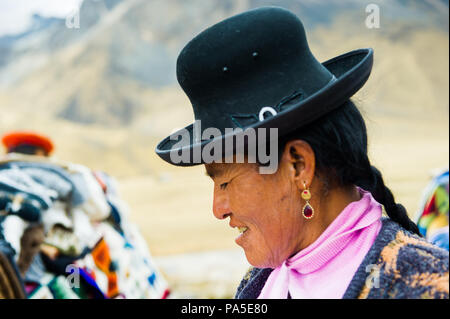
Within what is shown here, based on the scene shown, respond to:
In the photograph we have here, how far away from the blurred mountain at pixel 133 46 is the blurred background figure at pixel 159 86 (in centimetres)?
8

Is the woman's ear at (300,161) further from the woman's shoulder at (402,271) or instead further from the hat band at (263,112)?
the woman's shoulder at (402,271)

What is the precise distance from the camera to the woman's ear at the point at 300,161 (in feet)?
4.36

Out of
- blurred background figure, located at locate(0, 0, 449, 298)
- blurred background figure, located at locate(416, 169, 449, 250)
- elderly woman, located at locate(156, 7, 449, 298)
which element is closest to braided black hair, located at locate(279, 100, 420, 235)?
elderly woman, located at locate(156, 7, 449, 298)

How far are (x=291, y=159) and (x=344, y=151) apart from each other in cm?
14

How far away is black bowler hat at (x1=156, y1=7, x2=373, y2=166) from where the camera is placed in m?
1.33

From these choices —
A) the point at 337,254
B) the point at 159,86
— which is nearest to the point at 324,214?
the point at 337,254

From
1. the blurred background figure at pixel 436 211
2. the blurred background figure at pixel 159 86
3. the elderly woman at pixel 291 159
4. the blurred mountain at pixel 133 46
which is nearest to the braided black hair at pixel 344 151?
the elderly woman at pixel 291 159

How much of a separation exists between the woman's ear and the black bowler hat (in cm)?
9

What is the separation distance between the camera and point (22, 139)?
3906mm

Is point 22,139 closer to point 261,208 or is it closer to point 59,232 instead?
point 59,232

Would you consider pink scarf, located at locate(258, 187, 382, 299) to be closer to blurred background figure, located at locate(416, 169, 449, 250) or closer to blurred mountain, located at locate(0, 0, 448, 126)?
blurred background figure, located at locate(416, 169, 449, 250)
